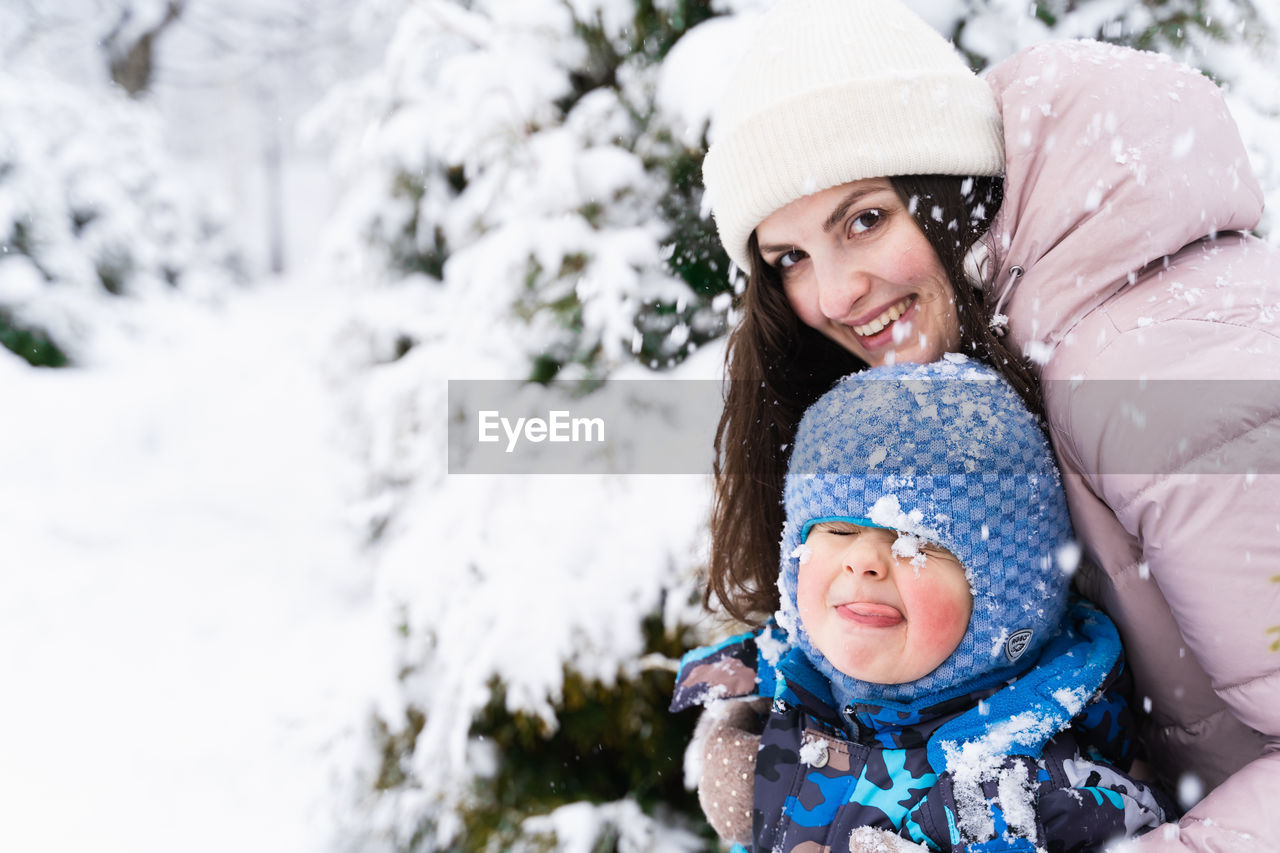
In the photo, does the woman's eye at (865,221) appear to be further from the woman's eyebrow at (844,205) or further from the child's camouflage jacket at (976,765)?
the child's camouflage jacket at (976,765)

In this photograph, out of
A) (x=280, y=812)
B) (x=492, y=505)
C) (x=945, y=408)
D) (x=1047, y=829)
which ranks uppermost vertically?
(x=945, y=408)

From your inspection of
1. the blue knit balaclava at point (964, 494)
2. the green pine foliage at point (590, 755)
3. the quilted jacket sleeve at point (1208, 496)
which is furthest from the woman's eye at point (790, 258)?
the green pine foliage at point (590, 755)

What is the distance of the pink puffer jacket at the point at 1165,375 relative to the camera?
1055 millimetres

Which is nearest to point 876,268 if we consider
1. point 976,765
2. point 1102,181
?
point 1102,181

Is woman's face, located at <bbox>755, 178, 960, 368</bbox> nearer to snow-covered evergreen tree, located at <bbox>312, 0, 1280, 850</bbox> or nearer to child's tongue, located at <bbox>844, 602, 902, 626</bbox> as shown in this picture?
child's tongue, located at <bbox>844, 602, 902, 626</bbox>

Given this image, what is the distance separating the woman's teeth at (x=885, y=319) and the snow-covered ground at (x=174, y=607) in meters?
2.34

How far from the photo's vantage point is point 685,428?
109 inches

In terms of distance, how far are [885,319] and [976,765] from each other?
838mm

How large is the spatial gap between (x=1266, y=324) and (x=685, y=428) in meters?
1.83

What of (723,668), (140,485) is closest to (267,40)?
(140,485)

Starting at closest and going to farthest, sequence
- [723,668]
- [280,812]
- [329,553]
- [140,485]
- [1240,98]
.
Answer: [723,668], [1240,98], [280,812], [329,553], [140,485]

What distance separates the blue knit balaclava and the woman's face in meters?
0.18

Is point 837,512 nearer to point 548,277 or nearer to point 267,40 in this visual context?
point 548,277

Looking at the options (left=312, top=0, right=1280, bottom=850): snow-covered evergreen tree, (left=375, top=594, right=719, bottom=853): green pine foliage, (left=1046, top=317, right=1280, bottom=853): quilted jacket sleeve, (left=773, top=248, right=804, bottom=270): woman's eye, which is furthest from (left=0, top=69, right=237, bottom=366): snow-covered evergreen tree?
(left=1046, top=317, right=1280, bottom=853): quilted jacket sleeve
